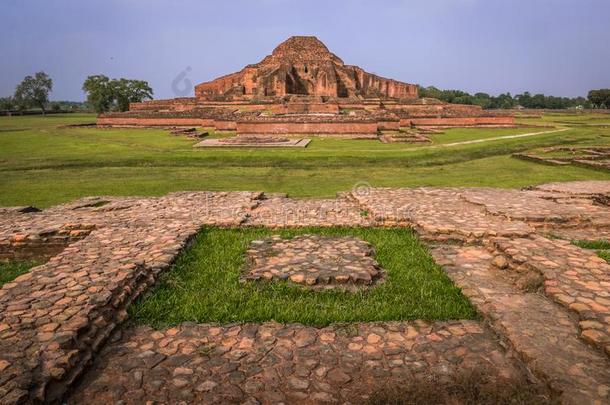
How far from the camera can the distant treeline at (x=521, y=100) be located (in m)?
56.9

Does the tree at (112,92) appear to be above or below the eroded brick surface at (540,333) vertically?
above

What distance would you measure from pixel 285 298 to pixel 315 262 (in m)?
0.67

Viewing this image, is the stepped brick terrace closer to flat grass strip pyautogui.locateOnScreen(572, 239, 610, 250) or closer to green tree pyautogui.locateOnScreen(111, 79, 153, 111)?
flat grass strip pyautogui.locateOnScreen(572, 239, 610, 250)

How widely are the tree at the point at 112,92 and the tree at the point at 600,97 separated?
54.1 m

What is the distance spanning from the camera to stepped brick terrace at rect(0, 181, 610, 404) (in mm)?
2225

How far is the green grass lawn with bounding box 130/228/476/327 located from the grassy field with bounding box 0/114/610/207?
3.62 meters

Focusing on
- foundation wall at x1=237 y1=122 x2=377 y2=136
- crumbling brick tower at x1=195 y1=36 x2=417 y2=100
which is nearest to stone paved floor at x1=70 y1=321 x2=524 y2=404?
foundation wall at x1=237 y1=122 x2=377 y2=136

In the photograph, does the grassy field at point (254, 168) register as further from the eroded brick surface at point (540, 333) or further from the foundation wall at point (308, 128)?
the eroded brick surface at point (540, 333)

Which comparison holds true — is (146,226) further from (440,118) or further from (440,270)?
(440,118)

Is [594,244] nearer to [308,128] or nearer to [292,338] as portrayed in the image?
[292,338]

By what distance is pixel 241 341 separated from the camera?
270 cm

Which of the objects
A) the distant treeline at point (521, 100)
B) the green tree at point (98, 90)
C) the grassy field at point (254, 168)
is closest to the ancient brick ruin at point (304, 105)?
the grassy field at point (254, 168)

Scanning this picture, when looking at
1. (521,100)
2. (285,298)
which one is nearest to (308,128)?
(285,298)

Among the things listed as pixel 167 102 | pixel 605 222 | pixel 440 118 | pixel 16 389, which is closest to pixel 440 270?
pixel 605 222
